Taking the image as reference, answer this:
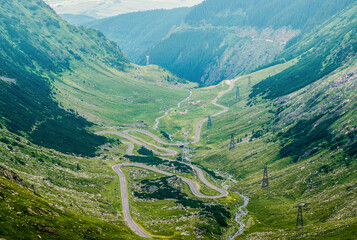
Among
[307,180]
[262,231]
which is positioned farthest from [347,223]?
[307,180]

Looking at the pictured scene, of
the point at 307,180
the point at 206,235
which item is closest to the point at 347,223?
the point at 206,235

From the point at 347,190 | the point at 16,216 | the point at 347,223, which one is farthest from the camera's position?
the point at 347,190

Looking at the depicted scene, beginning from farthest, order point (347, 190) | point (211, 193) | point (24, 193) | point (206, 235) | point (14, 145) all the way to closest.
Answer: point (211, 193)
point (14, 145)
point (347, 190)
point (206, 235)
point (24, 193)

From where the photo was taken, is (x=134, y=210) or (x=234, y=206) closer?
(x=134, y=210)

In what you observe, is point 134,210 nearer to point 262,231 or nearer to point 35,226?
point 262,231

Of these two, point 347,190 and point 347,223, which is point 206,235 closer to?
point 347,223

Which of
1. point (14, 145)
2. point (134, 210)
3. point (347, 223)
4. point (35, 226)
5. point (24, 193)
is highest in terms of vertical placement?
point (14, 145)

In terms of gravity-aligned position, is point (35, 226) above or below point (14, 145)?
below

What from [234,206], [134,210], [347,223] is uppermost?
[234,206]

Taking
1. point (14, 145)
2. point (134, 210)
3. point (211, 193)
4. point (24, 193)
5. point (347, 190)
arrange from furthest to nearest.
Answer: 1. point (211, 193)
2. point (14, 145)
3. point (134, 210)
4. point (347, 190)
5. point (24, 193)
